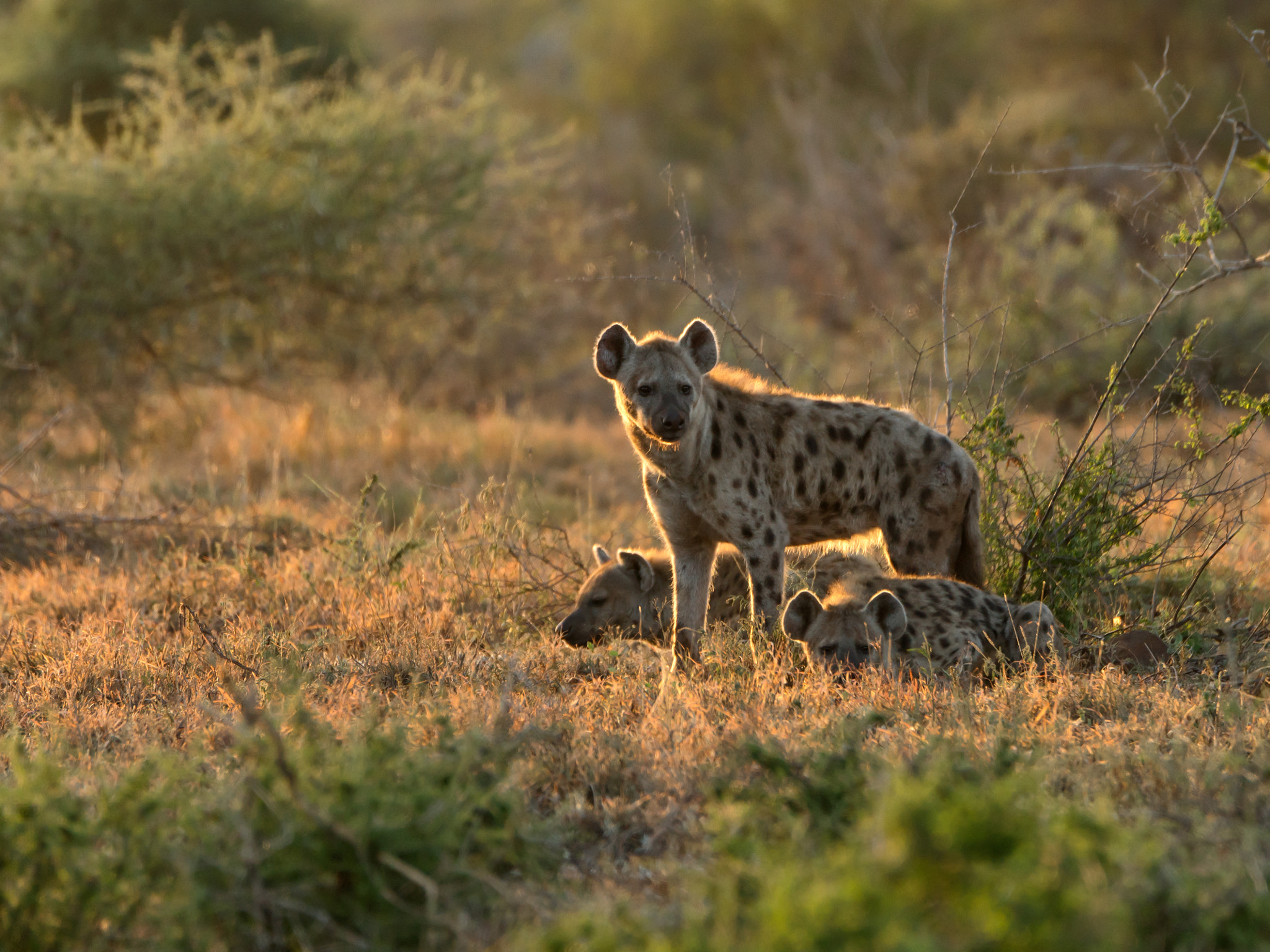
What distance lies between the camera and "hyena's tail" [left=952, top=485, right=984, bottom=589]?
5.63m

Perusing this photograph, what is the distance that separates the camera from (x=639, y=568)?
6.05 metres

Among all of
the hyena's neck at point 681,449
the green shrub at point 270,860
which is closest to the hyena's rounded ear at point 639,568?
the hyena's neck at point 681,449

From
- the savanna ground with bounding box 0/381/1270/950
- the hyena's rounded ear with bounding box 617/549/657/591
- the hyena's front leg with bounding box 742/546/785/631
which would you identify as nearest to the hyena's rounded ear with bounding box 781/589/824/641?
the savanna ground with bounding box 0/381/1270/950

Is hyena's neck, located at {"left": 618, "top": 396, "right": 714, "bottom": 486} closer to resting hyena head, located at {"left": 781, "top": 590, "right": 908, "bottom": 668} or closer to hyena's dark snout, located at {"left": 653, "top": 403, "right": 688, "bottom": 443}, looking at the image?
hyena's dark snout, located at {"left": 653, "top": 403, "right": 688, "bottom": 443}

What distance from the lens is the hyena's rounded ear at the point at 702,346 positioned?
217 inches

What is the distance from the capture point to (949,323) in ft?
36.4

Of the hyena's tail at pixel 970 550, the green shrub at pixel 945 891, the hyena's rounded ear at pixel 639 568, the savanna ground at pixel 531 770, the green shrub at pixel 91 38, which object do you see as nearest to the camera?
the green shrub at pixel 945 891

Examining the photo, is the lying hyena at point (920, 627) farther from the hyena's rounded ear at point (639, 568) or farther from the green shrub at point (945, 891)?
the green shrub at point (945, 891)

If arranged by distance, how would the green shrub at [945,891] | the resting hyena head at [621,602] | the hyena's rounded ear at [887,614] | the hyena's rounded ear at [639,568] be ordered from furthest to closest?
1. the hyena's rounded ear at [639,568]
2. the resting hyena head at [621,602]
3. the hyena's rounded ear at [887,614]
4. the green shrub at [945,891]

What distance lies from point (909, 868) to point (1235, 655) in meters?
3.32

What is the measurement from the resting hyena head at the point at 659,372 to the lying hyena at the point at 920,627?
90 centimetres

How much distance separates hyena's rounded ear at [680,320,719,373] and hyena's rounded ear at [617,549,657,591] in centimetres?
103

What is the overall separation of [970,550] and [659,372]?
5.50ft

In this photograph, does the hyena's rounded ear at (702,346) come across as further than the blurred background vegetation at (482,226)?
No
